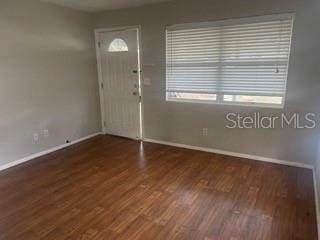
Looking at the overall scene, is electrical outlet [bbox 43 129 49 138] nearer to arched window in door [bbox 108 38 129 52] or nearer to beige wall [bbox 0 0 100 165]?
beige wall [bbox 0 0 100 165]

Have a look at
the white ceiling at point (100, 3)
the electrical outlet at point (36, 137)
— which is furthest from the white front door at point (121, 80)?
the electrical outlet at point (36, 137)

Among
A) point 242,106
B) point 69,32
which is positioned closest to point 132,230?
point 242,106

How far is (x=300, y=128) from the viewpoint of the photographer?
10.5 ft

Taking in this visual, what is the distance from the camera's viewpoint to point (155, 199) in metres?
2.56

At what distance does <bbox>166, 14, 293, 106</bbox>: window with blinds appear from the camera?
3.13 m

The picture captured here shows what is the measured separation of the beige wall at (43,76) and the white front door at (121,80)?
10.1 inches

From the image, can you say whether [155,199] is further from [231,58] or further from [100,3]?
[100,3]

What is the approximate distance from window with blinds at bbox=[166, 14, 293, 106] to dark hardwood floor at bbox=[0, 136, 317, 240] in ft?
3.31

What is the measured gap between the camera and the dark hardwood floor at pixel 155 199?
207cm

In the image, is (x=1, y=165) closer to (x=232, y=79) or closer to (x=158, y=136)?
(x=158, y=136)

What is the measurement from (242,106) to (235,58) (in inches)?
28.1

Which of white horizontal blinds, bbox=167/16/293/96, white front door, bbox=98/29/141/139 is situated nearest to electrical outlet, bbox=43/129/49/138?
white front door, bbox=98/29/141/139

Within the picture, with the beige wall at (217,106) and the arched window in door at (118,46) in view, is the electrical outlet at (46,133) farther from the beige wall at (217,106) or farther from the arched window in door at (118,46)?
the arched window in door at (118,46)

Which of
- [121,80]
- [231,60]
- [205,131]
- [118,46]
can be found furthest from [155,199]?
[118,46]
